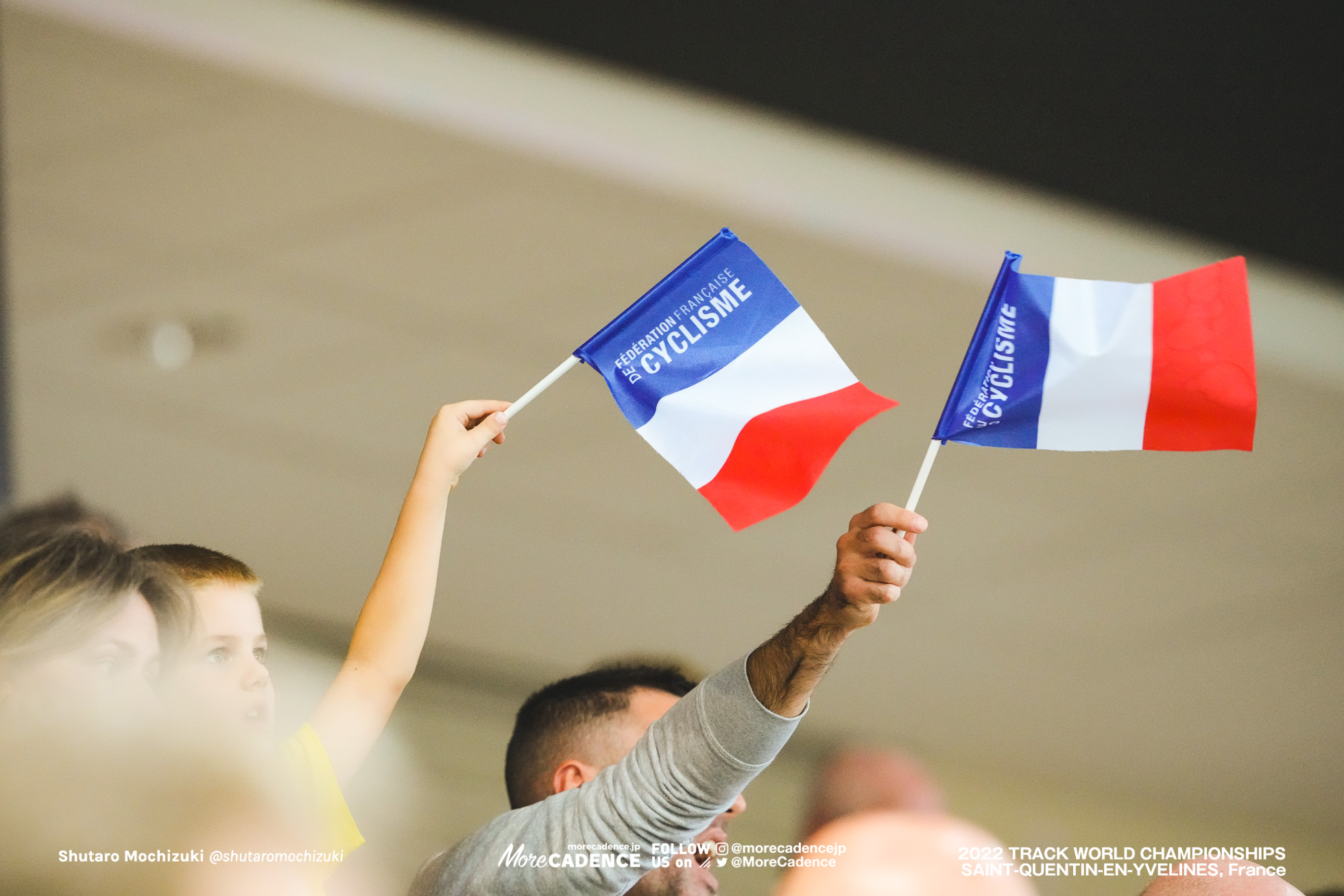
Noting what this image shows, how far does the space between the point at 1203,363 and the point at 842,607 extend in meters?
0.48

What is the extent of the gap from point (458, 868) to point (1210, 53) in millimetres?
2133

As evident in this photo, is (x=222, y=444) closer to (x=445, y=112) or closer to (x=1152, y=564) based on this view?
(x=445, y=112)

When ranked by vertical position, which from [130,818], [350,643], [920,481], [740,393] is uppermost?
[740,393]

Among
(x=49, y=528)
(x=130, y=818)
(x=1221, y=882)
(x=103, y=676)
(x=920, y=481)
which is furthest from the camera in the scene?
(x=1221, y=882)

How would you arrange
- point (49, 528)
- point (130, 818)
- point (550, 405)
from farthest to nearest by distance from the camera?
point (550, 405), point (49, 528), point (130, 818)

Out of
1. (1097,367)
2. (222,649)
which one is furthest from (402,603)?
(1097,367)

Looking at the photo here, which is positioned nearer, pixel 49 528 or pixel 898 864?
pixel 49 528

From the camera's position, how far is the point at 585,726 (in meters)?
1.38

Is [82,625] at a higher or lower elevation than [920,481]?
lower

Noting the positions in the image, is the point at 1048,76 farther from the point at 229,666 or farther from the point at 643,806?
the point at 229,666

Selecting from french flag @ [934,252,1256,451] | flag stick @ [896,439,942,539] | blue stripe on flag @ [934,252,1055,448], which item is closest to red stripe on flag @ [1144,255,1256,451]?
french flag @ [934,252,1256,451]

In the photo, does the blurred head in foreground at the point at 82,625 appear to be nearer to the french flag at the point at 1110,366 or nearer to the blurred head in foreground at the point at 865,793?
the french flag at the point at 1110,366

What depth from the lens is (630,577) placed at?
13.8 ft

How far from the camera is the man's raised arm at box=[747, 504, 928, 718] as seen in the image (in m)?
1.04
